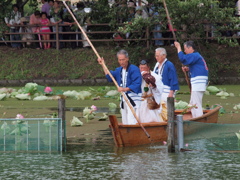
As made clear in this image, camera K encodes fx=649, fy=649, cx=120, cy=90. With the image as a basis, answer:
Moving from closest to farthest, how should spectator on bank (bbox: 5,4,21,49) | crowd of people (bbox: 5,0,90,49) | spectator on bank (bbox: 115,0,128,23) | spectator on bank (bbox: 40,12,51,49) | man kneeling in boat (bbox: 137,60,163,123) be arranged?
man kneeling in boat (bbox: 137,60,163,123), spectator on bank (bbox: 115,0,128,23), crowd of people (bbox: 5,0,90,49), spectator on bank (bbox: 40,12,51,49), spectator on bank (bbox: 5,4,21,49)

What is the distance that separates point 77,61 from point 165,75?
14336 mm

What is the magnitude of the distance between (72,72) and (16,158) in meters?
16.1

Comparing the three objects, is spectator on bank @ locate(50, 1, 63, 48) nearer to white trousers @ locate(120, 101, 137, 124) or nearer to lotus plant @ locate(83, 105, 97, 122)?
lotus plant @ locate(83, 105, 97, 122)

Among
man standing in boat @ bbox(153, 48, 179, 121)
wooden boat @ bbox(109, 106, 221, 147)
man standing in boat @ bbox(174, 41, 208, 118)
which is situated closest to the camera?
wooden boat @ bbox(109, 106, 221, 147)

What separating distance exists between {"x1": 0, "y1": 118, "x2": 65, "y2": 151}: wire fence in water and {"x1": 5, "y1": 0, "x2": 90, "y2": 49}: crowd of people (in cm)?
1521

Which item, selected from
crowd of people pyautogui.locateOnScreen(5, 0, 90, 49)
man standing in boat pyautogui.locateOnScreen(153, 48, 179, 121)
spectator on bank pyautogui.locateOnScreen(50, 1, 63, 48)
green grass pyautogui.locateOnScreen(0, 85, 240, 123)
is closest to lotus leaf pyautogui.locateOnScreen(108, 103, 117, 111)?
green grass pyautogui.locateOnScreen(0, 85, 240, 123)

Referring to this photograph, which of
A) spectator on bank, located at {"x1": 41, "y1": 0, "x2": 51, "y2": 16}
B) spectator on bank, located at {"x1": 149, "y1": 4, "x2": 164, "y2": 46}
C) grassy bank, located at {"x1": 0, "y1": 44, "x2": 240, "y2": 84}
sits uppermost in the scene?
spectator on bank, located at {"x1": 41, "y1": 0, "x2": 51, "y2": 16}

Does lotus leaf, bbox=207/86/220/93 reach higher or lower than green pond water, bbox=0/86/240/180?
higher

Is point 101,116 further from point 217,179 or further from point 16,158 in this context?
point 217,179

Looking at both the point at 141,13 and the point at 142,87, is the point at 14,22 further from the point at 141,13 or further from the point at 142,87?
the point at 142,87

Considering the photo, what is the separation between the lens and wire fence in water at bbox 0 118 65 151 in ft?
32.4

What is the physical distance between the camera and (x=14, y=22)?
26844 millimetres

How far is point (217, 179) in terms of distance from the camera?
26.3ft

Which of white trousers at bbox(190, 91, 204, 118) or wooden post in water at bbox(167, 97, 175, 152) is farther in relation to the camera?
white trousers at bbox(190, 91, 204, 118)
